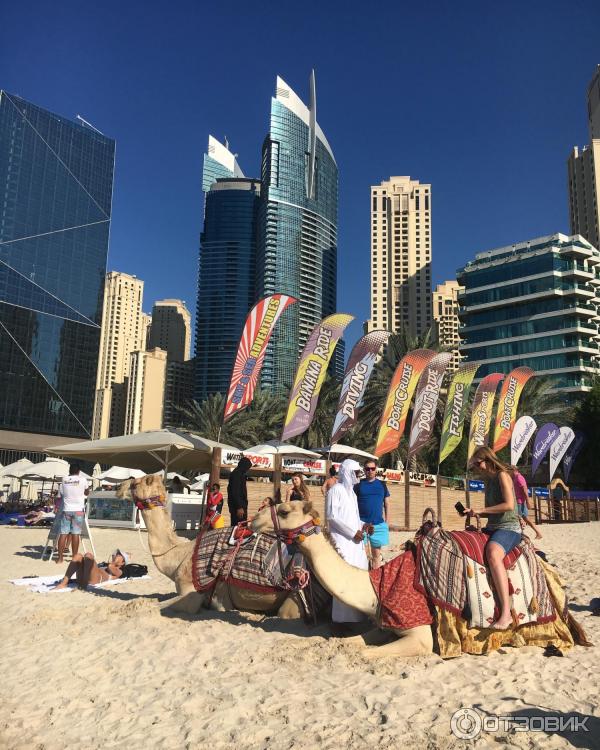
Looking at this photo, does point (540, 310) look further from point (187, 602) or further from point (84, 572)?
point (187, 602)

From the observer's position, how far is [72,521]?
10.5 metres

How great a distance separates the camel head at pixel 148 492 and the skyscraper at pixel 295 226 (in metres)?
98.2

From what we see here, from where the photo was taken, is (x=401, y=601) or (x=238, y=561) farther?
(x=238, y=561)

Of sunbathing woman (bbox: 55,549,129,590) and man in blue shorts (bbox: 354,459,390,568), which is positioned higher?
man in blue shorts (bbox: 354,459,390,568)

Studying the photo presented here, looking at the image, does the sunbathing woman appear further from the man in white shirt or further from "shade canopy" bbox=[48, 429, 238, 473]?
"shade canopy" bbox=[48, 429, 238, 473]

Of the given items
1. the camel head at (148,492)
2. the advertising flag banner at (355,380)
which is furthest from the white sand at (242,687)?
the advertising flag banner at (355,380)

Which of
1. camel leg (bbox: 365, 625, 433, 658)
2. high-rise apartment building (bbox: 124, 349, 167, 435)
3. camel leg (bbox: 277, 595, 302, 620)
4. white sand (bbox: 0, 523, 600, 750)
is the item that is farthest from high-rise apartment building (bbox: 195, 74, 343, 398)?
camel leg (bbox: 365, 625, 433, 658)

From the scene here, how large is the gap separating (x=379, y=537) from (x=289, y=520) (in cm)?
231

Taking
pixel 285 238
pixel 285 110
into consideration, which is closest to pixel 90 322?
pixel 285 238

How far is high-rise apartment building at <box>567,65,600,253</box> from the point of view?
403ft

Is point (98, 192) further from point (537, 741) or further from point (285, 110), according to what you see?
point (537, 741)

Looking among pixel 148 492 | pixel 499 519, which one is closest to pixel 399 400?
pixel 148 492

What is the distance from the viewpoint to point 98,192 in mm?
105375

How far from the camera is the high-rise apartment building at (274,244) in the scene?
12200cm
